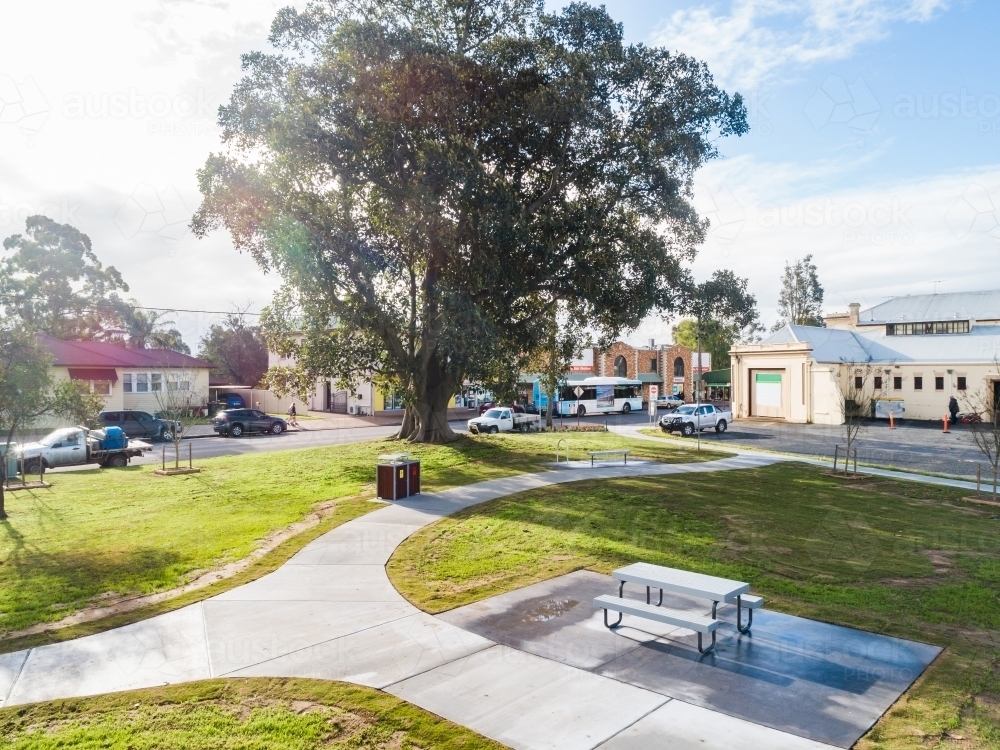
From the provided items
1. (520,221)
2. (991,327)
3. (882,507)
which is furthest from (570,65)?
(991,327)

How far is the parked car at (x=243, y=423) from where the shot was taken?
123 feet

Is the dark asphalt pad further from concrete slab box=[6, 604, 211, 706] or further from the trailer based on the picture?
the trailer

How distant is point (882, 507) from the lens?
52.2ft

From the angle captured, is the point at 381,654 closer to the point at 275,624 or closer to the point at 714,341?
the point at 275,624

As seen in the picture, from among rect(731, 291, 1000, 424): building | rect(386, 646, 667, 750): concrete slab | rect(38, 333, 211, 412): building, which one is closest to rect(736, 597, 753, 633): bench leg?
rect(386, 646, 667, 750): concrete slab

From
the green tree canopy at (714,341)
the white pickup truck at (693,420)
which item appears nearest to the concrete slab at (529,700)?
the white pickup truck at (693,420)

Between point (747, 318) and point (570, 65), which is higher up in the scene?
point (570, 65)

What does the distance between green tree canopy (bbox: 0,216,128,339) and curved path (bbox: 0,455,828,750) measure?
5441 centimetres

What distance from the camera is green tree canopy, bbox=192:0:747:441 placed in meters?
20.9

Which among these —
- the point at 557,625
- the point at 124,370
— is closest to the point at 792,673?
the point at 557,625

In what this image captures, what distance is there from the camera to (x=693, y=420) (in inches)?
1403

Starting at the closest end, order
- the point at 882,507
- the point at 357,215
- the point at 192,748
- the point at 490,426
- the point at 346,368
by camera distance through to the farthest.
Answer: the point at 192,748 → the point at 882,507 → the point at 357,215 → the point at 346,368 → the point at 490,426

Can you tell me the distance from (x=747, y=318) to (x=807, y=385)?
20.4m

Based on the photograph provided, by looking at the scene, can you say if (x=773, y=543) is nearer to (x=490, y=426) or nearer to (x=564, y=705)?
(x=564, y=705)
